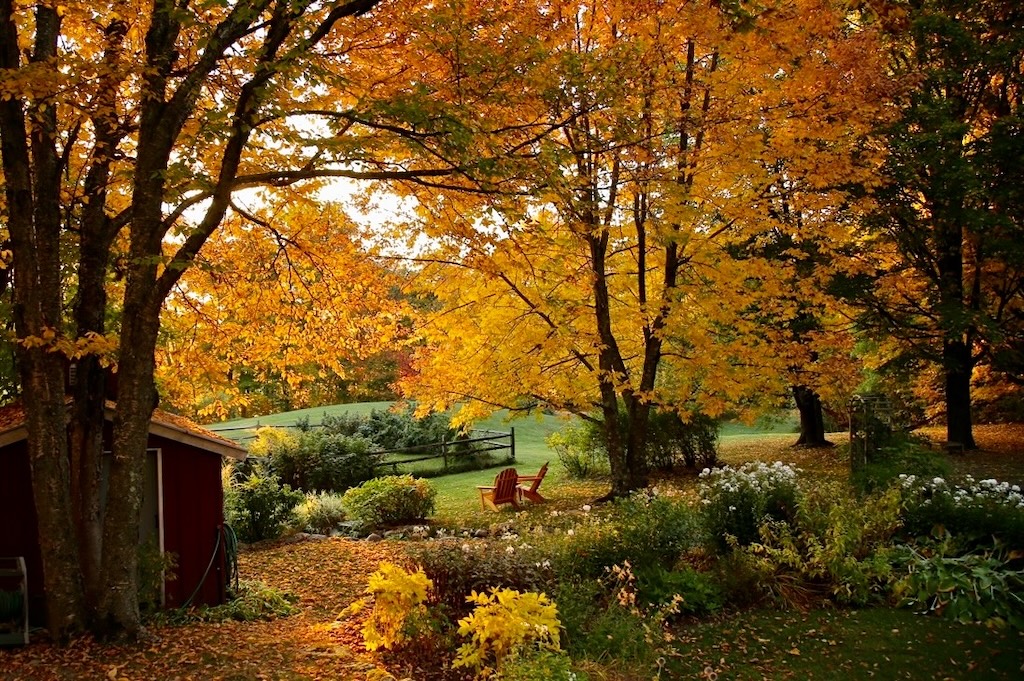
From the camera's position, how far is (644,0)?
9359mm

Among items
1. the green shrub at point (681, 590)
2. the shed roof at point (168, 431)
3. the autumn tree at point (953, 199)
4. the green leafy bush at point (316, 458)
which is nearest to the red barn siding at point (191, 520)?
the shed roof at point (168, 431)

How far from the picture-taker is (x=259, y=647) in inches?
264

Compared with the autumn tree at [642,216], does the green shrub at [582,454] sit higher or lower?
lower

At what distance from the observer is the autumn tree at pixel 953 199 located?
1260 cm

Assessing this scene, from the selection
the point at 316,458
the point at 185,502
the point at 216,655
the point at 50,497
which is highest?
the point at 50,497

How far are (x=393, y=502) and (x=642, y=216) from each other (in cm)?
706

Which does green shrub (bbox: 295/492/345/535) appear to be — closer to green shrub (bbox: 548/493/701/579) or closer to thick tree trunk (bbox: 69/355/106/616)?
thick tree trunk (bbox: 69/355/106/616)

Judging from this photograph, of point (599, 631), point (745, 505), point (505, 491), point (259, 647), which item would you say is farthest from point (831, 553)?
point (505, 491)

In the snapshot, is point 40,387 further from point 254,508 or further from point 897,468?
point 897,468

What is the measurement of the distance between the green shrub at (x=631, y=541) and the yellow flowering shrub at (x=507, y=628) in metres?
1.95

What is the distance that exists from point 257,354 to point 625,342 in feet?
21.7

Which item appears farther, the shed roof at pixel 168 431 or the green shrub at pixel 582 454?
the green shrub at pixel 582 454

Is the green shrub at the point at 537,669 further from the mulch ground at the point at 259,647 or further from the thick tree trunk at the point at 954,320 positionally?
the thick tree trunk at the point at 954,320

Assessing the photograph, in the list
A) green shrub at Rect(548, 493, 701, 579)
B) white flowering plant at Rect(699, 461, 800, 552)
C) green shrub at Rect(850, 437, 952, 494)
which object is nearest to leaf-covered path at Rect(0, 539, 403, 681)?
green shrub at Rect(548, 493, 701, 579)
